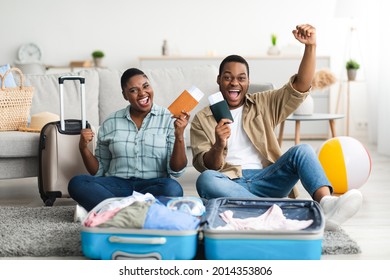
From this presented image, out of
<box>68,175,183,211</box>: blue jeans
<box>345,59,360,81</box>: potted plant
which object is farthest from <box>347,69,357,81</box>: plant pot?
<box>68,175,183,211</box>: blue jeans

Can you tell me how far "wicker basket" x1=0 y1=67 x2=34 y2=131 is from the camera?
3.55 m

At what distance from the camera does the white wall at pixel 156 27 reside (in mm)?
6949

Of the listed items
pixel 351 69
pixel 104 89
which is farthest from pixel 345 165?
pixel 351 69

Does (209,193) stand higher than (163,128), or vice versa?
(163,128)

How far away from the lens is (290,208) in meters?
2.40

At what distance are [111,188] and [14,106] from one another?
1071 millimetres

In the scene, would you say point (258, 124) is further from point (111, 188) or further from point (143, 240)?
point (143, 240)

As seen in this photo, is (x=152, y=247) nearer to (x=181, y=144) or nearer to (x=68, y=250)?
(x=68, y=250)

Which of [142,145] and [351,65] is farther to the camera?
[351,65]

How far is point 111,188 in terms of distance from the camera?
9.25ft

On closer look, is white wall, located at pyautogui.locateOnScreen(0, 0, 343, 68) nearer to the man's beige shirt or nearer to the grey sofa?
the grey sofa

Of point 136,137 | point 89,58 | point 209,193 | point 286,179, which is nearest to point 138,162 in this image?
point 136,137

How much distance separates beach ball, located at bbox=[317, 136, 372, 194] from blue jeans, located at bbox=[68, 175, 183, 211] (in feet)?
3.22

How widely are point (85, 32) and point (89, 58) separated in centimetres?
28
